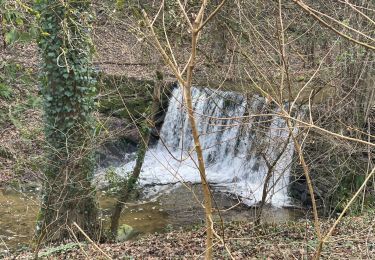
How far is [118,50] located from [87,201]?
10205 millimetres

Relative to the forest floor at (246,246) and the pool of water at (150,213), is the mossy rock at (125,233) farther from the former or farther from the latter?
the forest floor at (246,246)

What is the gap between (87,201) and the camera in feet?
28.4

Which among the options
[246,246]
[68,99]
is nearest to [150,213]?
[68,99]

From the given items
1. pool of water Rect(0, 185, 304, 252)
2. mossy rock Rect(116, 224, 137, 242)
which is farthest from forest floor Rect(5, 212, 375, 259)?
pool of water Rect(0, 185, 304, 252)

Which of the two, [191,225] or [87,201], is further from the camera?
[191,225]

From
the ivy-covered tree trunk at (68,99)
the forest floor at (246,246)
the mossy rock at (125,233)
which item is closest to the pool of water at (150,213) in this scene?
the mossy rock at (125,233)

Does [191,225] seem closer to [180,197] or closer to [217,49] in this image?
[180,197]

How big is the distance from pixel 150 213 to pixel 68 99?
387cm

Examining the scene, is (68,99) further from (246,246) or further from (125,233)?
(246,246)

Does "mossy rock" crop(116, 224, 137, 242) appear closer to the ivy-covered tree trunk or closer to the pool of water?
the pool of water

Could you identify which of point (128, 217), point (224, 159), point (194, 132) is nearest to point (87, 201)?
point (128, 217)

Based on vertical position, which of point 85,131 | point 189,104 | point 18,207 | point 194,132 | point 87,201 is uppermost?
point 189,104

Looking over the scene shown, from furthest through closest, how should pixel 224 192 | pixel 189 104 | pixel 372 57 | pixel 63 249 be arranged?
pixel 224 192 < pixel 372 57 < pixel 63 249 < pixel 189 104

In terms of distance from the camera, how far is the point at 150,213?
11.0m
